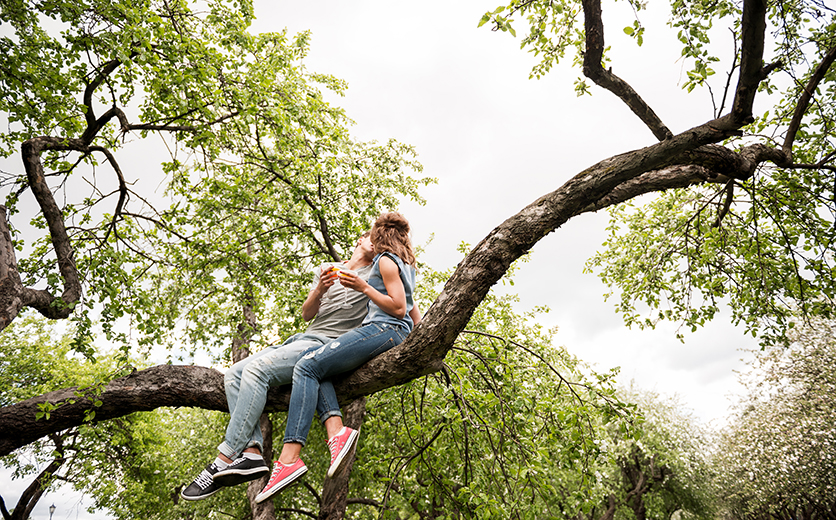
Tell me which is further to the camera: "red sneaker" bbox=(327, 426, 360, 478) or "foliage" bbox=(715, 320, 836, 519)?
"foliage" bbox=(715, 320, 836, 519)

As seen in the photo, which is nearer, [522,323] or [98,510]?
[522,323]

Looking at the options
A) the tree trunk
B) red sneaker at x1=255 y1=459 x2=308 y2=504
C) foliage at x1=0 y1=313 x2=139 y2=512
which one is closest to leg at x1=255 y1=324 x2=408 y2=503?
red sneaker at x1=255 y1=459 x2=308 y2=504

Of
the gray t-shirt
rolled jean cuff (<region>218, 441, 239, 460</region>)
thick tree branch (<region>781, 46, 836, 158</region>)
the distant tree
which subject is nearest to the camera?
rolled jean cuff (<region>218, 441, 239, 460</region>)

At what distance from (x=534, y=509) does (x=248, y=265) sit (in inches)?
214

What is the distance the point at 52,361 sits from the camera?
1661 cm

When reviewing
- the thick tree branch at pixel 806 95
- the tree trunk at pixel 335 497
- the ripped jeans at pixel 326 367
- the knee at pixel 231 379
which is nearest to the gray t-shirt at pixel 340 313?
the ripped jeans at pixel 326 367

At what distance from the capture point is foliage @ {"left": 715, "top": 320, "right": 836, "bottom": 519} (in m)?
14.5

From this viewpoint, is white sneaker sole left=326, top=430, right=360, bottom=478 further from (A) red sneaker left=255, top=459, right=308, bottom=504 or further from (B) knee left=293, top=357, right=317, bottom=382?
(B) knee left=293, top=357, right=317, bottom=382

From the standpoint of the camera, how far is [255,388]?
3070 mm

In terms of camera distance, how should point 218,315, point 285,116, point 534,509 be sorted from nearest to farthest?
point 534,509 → point 285,116 → point 218,315

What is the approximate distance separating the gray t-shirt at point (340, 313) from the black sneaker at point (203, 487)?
117cm

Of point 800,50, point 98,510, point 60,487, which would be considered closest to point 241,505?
point 98,510

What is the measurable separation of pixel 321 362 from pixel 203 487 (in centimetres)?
105

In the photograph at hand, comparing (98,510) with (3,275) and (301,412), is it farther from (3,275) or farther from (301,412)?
(301,412)
